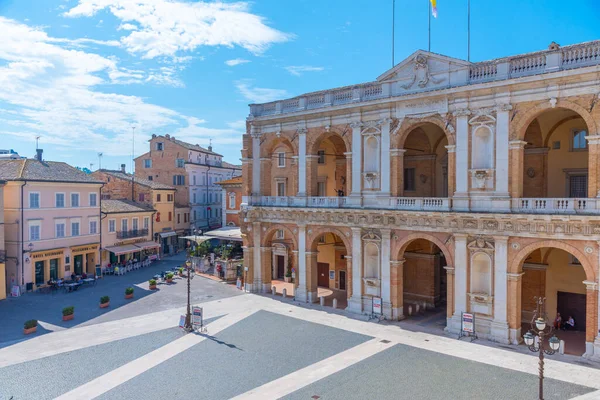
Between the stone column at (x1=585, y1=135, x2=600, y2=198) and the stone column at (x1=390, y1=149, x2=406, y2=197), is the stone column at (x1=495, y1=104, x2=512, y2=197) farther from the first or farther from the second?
the stone column at (x1=390, y1=149, x2=406, y2=197)

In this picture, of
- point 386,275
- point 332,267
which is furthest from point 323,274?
point 386,275

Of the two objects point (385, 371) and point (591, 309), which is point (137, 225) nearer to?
point (385, 371)

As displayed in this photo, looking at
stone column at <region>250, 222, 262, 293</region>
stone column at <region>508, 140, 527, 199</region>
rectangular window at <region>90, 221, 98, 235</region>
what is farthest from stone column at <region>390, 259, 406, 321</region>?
rectangular window at <region>90, 221, 98, 235</region>

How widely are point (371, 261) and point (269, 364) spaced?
11010mm

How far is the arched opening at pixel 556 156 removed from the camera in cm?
2555

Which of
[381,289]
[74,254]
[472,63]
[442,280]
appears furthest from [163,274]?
[472,63]

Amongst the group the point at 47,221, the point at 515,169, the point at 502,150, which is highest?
the point at 502,150

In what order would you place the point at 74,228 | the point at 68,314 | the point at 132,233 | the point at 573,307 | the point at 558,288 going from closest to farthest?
the point at 573,307 → the point at 558,288 → the point at 68,314 → the point at 74,228 → the point at 132,233

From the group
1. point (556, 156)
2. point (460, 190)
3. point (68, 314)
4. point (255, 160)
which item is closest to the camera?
point (460, 190)

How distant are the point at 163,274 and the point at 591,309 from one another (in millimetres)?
32722

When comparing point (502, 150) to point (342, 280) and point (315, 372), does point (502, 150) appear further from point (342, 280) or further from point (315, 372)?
point (342, 280)

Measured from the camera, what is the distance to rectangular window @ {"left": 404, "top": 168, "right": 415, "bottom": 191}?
32844 mm

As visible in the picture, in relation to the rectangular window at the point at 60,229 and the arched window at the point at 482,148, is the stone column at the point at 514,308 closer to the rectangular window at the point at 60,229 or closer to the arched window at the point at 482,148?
Answer: the arched window at the point at 482,148

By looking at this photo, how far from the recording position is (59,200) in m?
38.8
